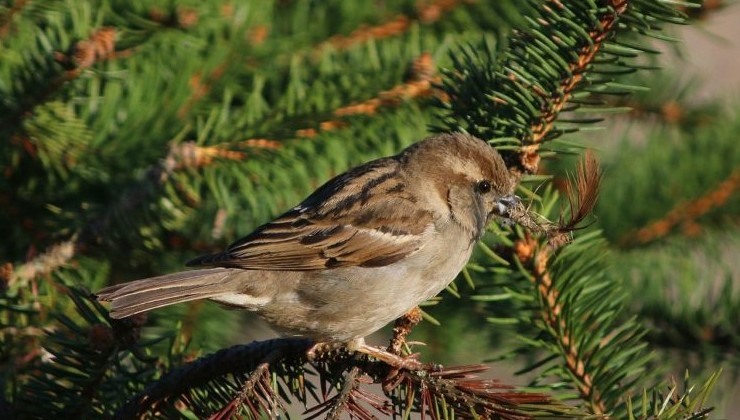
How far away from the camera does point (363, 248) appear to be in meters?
3.00

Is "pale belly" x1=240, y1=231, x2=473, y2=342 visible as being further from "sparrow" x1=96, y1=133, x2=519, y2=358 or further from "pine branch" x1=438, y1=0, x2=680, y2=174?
"pine branch" x1=438, y1=0, x2=680, y2=174

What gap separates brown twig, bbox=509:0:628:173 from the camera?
6.97ft

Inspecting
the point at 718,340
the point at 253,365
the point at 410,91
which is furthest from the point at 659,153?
the point at 253,365

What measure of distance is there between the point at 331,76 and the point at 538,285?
0.99 meters

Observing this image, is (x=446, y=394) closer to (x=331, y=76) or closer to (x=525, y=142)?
(x=525, y=142)

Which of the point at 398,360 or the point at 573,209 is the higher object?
the point at 573,209

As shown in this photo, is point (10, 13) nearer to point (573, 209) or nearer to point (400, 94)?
point (400, 94)

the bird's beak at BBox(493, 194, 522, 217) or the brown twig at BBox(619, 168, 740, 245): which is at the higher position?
the bird's beak at BBox(493, 194, 522, 217)

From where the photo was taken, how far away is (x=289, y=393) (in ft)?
8.15

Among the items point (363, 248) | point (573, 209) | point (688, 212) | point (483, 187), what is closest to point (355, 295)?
point (363, 248)

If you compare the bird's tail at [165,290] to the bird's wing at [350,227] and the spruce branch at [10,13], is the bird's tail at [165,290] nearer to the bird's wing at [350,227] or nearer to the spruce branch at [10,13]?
the bird's wing at [350,227]

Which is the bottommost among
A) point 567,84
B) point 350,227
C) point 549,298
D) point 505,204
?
point 350,227

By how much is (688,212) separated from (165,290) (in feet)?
6.07

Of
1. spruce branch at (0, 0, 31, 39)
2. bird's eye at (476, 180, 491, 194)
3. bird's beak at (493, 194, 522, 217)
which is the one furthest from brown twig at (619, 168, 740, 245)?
spruce branch at (0, 0, 31, 39)
